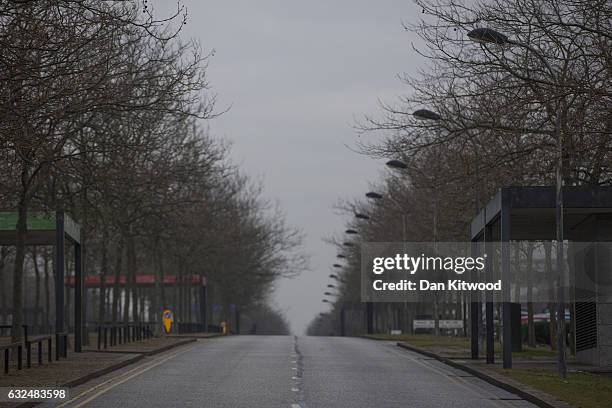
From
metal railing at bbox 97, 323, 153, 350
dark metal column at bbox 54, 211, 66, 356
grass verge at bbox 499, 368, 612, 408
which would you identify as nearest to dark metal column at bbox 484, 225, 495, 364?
grass verge at bbox 499, 368, 612, 408

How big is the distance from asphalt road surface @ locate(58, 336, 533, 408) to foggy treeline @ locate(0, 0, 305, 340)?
463 cm

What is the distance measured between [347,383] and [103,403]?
640 centimetres

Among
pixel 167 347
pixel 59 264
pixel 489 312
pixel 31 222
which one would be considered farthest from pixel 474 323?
pixel 31 222

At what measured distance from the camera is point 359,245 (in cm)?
8412

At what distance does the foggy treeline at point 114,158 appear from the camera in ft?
62.0

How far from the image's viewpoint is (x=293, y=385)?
2305 centimetres

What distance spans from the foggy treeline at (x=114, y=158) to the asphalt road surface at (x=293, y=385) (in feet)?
15.2

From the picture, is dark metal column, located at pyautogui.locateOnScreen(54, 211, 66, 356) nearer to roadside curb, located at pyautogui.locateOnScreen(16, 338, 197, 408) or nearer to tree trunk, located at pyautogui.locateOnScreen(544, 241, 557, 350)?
roadside curb, located at pyautogui.locateOnScreen(16, 338, 197, 408)

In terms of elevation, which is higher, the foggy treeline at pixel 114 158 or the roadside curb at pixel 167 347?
the foggy treeline at pixel 114 158

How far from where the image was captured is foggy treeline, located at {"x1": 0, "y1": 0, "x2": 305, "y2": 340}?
62.0 feet

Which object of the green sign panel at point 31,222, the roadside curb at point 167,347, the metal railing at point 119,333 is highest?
the green sign panel at point 31,222

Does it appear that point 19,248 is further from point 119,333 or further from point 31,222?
point 119,333

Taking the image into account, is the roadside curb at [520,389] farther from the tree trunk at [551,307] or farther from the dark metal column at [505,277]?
the tree trunk at [551,307]

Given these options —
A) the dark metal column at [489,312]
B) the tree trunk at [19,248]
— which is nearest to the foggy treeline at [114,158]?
the tree trunk at [19,248]
